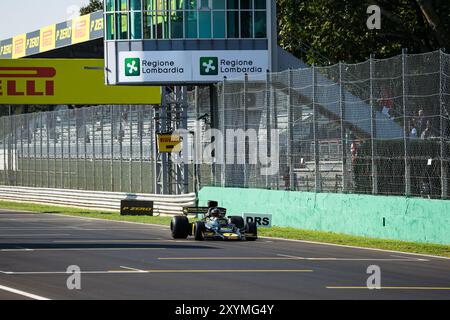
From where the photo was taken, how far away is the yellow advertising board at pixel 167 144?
42.1 meters

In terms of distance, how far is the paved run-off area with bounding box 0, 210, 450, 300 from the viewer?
15938 millimetres

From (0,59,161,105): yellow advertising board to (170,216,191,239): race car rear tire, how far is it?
22.5 meters

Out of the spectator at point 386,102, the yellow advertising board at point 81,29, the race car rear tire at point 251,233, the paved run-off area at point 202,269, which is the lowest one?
the paved run-off area at point 202,269

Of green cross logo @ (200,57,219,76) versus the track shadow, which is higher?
green cross logo @ (200,57,219,76)

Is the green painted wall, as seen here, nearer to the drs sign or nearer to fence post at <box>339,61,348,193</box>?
fence post at <box>339,61,348,193</box>

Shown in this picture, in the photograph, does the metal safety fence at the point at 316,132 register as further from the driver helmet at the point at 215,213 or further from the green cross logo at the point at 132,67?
the driver helmet at the point at 215,213

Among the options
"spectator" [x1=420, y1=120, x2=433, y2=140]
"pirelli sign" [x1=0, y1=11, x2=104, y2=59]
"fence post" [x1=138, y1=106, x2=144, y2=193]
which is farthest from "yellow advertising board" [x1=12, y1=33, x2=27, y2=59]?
"spectator" [x1=420, y1=120, x2=433, y2=140]

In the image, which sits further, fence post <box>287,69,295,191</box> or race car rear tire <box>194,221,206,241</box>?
fence post <box>287,69,295,191</box>

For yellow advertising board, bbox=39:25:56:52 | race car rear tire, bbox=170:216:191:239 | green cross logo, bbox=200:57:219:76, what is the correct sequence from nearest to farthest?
race car rear tire, bbox=170:216:191:239 → green cross logo, bbox=200:57:219:76 → yellow advertising board, bbox=39:25:56:52

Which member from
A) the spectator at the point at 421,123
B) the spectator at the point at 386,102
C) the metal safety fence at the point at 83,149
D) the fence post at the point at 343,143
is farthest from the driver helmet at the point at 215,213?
the metal safety fence at the point at 83,149

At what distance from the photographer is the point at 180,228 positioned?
27.7 meters

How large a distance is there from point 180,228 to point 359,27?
21.9m

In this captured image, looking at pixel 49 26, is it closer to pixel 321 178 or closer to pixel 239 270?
pixel 321 178

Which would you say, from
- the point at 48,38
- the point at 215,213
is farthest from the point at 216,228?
the point at 48,38
